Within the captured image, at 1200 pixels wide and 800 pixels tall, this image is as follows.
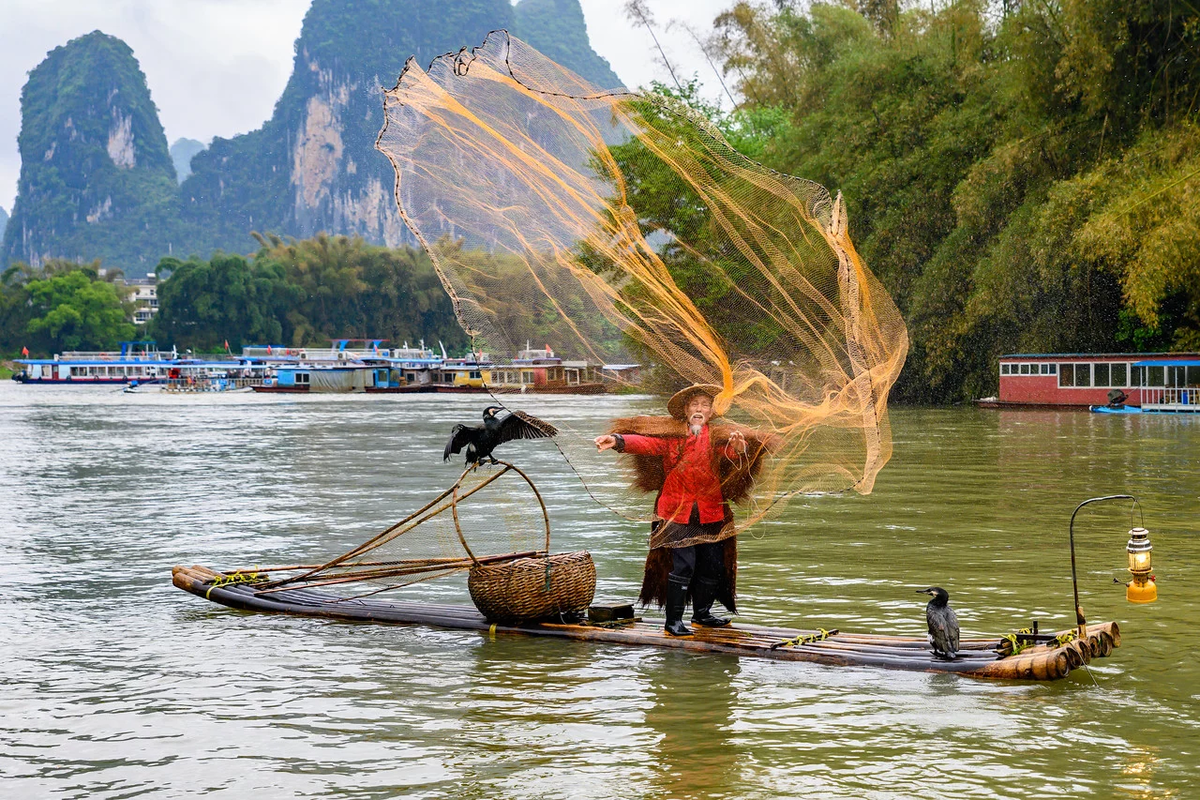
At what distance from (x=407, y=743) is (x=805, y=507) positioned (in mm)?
11338

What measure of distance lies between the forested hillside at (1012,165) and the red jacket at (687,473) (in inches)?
998

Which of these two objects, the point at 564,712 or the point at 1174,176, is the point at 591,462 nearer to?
the point at 564,712

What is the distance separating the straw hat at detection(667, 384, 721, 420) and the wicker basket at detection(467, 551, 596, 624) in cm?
128

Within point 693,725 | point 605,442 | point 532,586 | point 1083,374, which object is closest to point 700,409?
point 605,442

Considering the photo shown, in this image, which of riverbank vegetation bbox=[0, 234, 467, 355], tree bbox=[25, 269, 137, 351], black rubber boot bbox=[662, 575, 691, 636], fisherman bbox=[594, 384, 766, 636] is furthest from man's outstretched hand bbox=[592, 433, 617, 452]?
tree bbox=[25, 269, 137, 351]

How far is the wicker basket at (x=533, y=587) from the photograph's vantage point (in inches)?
331

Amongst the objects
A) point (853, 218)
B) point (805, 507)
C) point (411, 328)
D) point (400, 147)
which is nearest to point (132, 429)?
point (853, 218)

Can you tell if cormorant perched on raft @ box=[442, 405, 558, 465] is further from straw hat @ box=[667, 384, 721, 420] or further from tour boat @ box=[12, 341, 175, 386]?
tour boat @ box=[12, 341, 175, 386]

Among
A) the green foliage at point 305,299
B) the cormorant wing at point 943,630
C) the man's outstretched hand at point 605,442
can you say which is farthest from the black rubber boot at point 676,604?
the green foliage at point 305,299

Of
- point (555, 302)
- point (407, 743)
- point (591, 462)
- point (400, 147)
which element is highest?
point (400, 147)

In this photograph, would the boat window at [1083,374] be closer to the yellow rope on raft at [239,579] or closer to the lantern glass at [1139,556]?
the lantern glass at [1139,556]

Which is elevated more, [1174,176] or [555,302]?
[1174,176]

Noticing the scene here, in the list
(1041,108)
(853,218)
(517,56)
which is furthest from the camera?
(853,218)

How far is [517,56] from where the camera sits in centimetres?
785
